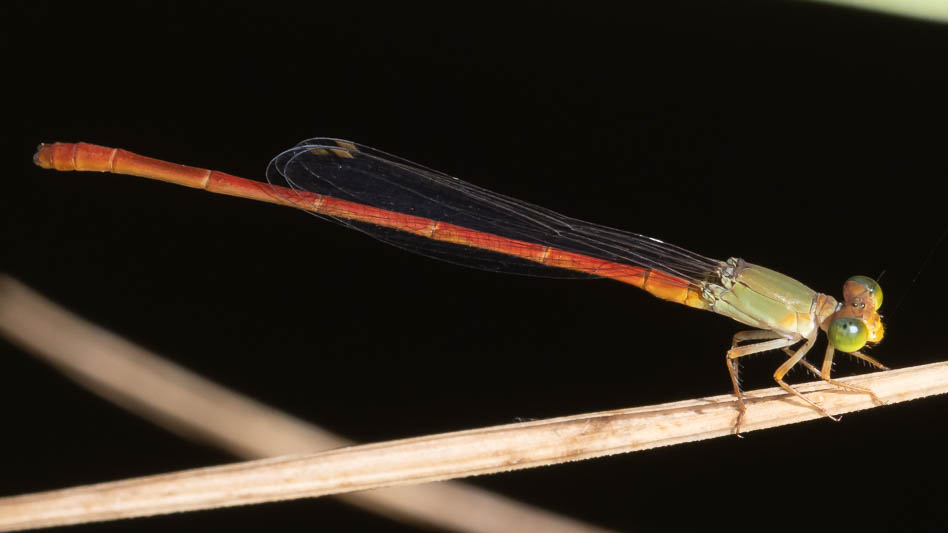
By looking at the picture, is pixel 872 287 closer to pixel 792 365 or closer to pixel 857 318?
pixel 857 318

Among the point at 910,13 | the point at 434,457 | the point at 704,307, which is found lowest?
the point at 434,457

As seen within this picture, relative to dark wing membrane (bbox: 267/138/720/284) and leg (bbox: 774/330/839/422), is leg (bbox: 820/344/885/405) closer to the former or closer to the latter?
leg (bbox: 774/330/839/422)

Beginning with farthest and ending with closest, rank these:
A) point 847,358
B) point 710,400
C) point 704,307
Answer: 1. point 704,307
2. point 847,358
3. point 710,400

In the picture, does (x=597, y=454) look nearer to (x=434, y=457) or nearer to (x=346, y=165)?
(x=434, y=457)

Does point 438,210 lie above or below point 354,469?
above

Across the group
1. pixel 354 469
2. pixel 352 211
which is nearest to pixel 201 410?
pixel 352 211

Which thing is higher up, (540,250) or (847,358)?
(540,250)

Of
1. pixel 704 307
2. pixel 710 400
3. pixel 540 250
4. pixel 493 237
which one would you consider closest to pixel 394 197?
pixel 493 237
